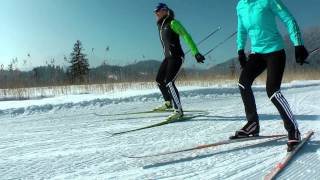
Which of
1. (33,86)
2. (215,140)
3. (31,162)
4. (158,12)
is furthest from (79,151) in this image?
(33,86)

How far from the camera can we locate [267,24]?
4582 mm

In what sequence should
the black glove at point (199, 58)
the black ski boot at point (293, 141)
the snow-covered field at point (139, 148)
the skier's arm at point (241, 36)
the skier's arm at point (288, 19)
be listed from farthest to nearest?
the black glove at point (199, 58), the skier's arm at point (241, 36), the skier's arm at point (288, 19), the black ski boot at point (293, 141), the snow-covered field at point (139, 148)

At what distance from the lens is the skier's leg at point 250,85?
4.82 m

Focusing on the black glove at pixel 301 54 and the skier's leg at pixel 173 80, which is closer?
the black glove at pixel 301 54

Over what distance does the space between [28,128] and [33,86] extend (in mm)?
7826

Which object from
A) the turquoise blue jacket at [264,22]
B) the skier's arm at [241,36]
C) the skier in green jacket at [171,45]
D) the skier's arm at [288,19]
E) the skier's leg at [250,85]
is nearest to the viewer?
the skier's arm at [288,19]

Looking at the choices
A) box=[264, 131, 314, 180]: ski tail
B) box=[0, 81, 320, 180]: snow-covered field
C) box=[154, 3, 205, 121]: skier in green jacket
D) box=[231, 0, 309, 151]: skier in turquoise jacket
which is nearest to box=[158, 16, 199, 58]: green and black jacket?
box=[154, 3, 205, 121]: skier in green jacket

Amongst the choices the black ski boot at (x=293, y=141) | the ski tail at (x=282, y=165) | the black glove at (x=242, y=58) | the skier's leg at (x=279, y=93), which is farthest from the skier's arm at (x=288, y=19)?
the ski tail at (x=282, y=165)

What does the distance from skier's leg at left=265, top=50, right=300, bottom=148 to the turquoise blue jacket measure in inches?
4.3

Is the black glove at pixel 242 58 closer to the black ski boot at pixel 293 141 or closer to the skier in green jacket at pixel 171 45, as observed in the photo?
the black ski boot at pixel 293 141

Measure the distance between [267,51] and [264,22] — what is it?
0.30m

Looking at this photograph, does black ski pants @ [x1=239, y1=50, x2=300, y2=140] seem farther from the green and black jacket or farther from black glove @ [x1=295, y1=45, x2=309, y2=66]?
the green and black jacket

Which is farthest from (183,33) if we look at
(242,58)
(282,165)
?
(282,165)

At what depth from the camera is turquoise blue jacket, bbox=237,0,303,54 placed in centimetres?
440
